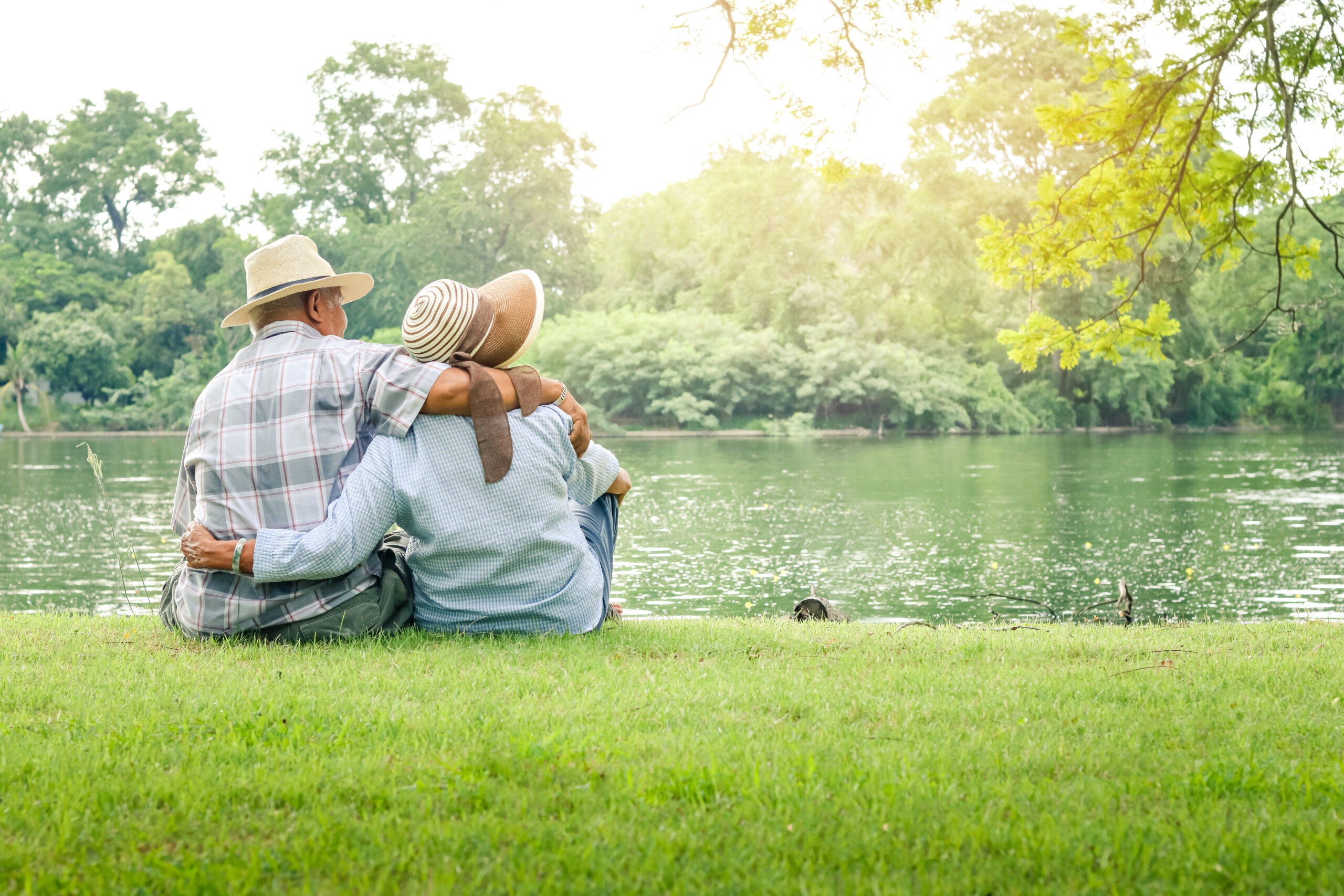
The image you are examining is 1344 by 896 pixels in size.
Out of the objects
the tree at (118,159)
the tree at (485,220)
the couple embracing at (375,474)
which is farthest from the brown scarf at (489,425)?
the tree at (118,159)

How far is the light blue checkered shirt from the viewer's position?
13.2 feet

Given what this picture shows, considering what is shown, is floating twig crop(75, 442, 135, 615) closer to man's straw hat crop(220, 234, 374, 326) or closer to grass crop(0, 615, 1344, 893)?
man's straw hat crop(220, 234, 374, 326)

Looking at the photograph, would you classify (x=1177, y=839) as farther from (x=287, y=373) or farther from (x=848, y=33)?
(x=848, y=33)

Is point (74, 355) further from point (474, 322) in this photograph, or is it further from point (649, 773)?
point (649, 773)

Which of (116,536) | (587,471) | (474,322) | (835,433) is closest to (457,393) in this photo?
(474,322)

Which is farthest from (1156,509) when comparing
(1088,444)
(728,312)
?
(728,312)

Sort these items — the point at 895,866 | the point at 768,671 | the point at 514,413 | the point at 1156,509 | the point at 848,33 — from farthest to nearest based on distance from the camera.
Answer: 1. the point at 1156,509
2. the point at 848,33
3. the point at 514,413
4. the point at 768,671
5. the point at 895,866

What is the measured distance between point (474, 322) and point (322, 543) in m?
0.93

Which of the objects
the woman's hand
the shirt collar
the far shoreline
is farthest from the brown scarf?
the far shoreline

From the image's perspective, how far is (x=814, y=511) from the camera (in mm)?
18750

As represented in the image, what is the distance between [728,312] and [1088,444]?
20.7m

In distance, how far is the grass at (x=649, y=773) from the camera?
87.1 inches

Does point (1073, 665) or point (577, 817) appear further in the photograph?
point (1073, 665)

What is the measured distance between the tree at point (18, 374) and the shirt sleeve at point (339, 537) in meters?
48.9
